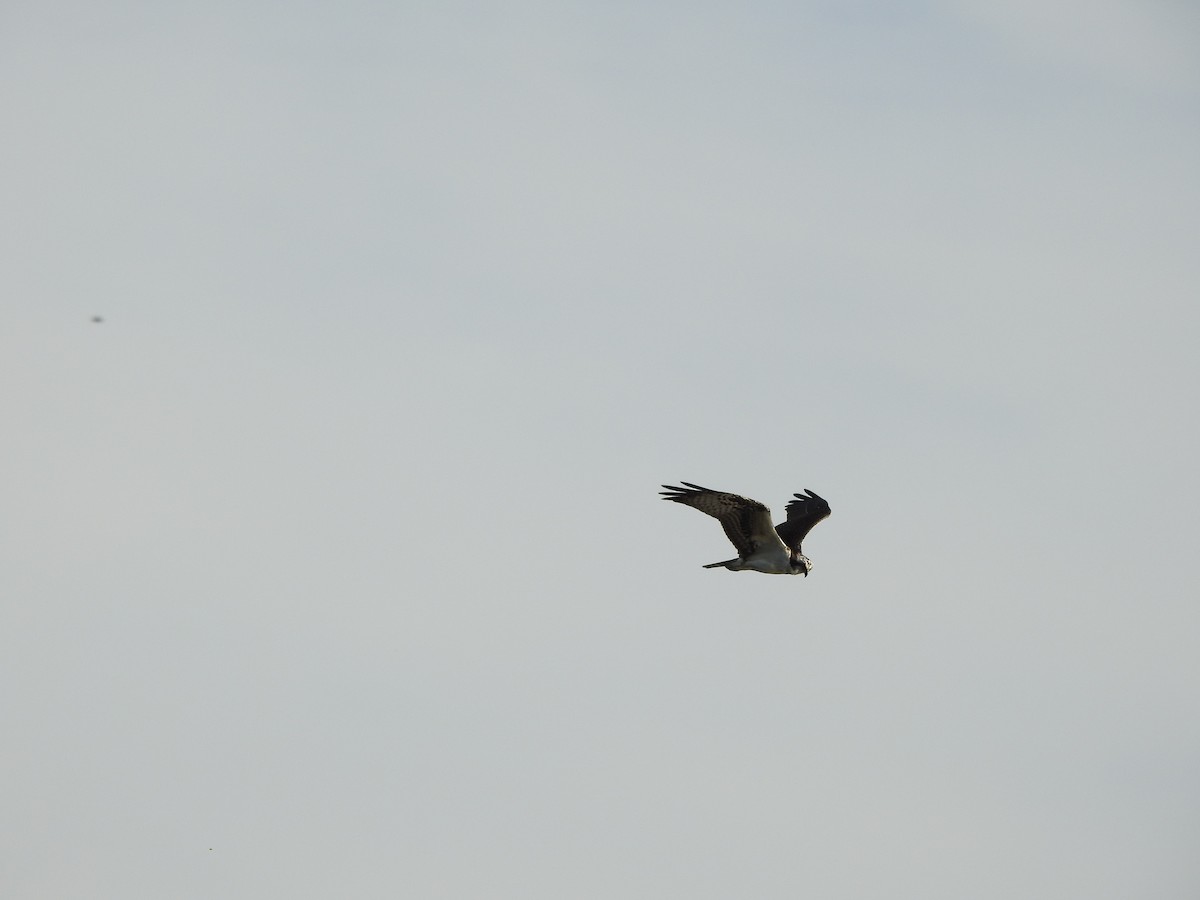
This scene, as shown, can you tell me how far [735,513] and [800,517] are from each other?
7.42 metres

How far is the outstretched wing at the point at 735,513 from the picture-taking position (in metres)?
36.8

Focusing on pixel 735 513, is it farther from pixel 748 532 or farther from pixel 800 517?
pixel 800 517

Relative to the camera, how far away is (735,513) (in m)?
37.4

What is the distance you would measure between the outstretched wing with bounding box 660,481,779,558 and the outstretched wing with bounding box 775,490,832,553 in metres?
3.37

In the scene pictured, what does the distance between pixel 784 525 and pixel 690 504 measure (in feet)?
23.3

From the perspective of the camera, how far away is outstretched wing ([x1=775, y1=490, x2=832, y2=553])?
42875 mm

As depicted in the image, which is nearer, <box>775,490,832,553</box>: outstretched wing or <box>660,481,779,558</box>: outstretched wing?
<box>660,481,779,558</box>: outstretched wing

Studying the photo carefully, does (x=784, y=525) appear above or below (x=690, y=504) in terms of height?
above

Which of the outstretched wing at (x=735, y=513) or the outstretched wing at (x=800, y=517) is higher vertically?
the outstretched wing at (x=800, y=517)

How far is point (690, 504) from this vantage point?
1471 inches

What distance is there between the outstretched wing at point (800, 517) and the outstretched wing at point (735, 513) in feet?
11.1

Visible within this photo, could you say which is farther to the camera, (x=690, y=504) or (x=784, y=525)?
(x=784, y=525)

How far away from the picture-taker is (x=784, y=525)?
1725 inches

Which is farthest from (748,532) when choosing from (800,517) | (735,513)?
(800,517)
